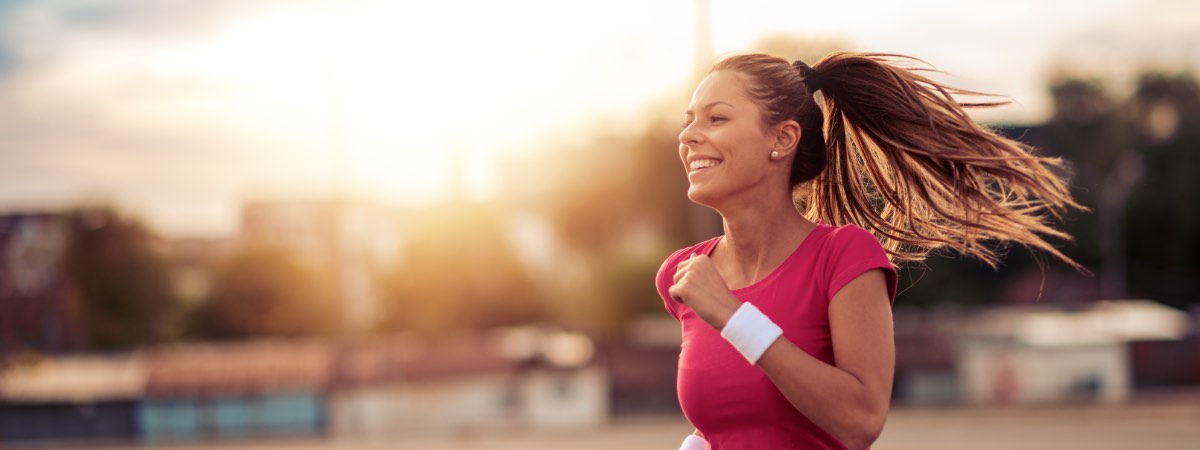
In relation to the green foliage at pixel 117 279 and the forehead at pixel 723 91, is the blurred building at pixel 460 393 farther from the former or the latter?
the green foliage at pixel 117 279

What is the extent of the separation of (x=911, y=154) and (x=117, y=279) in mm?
60874

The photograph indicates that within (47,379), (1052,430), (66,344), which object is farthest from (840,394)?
(66,344)

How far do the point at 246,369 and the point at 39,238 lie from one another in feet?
165

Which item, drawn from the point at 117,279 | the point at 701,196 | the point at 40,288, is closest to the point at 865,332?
the point at 701,196

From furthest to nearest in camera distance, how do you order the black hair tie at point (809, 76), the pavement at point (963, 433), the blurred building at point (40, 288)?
the blurred building at point (40, 288) < the pavement at point (963, 433) < the black hair tie at point (809, 76)

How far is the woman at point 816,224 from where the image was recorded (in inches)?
101

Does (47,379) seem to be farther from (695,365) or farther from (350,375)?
(695,365)

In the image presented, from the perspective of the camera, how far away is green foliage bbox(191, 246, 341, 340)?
61812 mm

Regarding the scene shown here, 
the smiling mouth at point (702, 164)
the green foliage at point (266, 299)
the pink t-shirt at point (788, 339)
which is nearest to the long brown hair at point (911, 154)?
the smiling mouth at point (702, 164)

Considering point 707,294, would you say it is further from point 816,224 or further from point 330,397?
point 330,397

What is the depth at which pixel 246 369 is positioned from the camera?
30641 millimetres

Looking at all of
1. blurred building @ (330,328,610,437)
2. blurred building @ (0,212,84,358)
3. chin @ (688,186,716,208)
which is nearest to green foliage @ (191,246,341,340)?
blurred building @ (0,212,84,358)

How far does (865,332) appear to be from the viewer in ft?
8.37

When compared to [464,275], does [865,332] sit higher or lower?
higher
